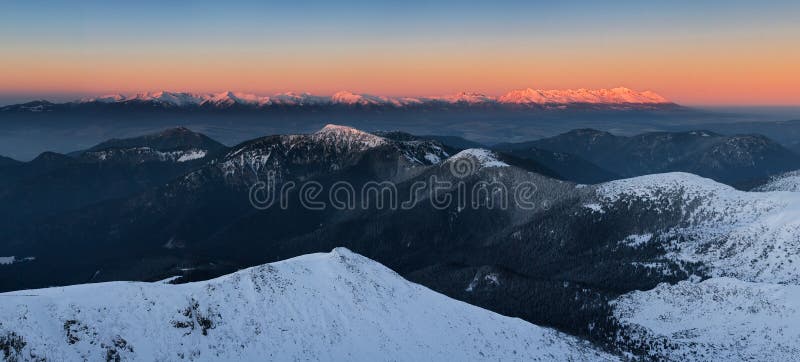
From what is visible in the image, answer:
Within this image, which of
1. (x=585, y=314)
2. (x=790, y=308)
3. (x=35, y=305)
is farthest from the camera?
(x=585, y=314)

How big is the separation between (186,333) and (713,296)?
500ft

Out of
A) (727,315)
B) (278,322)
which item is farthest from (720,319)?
(278,322)

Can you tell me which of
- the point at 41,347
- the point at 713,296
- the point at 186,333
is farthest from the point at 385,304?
the point at 713,296

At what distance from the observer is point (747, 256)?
195m

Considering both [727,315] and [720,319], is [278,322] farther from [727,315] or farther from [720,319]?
[727,315]

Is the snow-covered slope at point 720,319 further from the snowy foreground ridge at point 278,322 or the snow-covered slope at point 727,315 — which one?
the snowy foreground ridge at point 278,322

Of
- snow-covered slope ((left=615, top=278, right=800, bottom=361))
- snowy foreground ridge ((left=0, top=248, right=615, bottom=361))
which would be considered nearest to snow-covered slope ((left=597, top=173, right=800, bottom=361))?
snow-covered slope ((left=615, top=278, right=800, bottom=361))

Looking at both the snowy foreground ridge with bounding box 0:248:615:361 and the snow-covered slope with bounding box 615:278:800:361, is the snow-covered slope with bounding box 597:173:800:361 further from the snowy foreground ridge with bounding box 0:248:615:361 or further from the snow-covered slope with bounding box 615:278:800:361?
the snowy foreground ridge with bounding box 0:248:615:361

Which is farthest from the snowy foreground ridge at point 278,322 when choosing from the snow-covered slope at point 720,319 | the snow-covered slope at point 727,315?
the snow-covered slope at point 720,319

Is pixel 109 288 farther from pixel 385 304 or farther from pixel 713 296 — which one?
pixel 713 296

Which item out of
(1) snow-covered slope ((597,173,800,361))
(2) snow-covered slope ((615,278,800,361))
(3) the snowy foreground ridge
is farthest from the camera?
(1) snow-covered slope ((597,173,800,361))

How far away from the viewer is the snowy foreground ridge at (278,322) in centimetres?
9150

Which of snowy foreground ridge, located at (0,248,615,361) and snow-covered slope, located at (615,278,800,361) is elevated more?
snowy foreground ridge, located at (0,248,615,361)

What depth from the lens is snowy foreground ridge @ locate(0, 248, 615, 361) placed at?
91500 millimetres
